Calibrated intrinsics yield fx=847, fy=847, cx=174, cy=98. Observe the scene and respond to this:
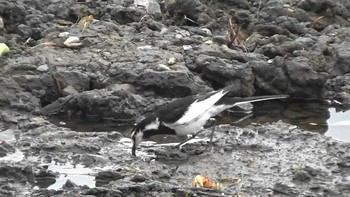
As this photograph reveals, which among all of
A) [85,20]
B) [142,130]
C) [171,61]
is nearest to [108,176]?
[142,130]

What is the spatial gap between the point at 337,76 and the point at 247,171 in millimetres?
4875

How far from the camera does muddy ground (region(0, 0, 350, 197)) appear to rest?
30.3 feet

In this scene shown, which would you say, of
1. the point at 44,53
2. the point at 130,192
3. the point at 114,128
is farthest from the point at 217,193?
the point at 44,53

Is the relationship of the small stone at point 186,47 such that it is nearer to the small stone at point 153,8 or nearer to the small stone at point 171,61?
the small stone at point 171,61

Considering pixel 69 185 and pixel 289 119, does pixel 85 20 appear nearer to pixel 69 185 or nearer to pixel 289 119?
pixel 289 119

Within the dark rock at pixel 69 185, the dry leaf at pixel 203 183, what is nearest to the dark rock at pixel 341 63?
the dry leaf at pixel 203 183

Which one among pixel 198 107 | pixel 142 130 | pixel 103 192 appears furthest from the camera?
pixel 198 107

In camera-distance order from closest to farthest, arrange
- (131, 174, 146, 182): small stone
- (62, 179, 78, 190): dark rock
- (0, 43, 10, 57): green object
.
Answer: (62, 179, 78, 190): dark rock
(131, 174, 146, 182): small stone
(0, 43, 10, 57): green object

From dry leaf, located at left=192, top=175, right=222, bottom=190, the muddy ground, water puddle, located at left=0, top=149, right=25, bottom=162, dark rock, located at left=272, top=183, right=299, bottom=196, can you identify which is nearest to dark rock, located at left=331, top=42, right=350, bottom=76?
the muddy ground

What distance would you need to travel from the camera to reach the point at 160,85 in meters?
12.6

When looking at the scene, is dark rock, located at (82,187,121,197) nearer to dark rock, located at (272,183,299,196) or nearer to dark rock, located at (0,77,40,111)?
dark rock, located at (272,183,299,196)

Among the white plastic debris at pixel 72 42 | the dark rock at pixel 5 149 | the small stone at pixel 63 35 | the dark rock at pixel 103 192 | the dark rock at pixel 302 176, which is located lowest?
the dark rock at pixel 103 192

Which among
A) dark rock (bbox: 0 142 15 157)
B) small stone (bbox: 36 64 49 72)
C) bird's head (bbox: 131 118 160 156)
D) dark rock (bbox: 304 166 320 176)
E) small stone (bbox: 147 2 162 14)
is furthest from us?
small stone (bbox: 147 2 162 14)

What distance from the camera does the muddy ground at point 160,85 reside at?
9.23 m
